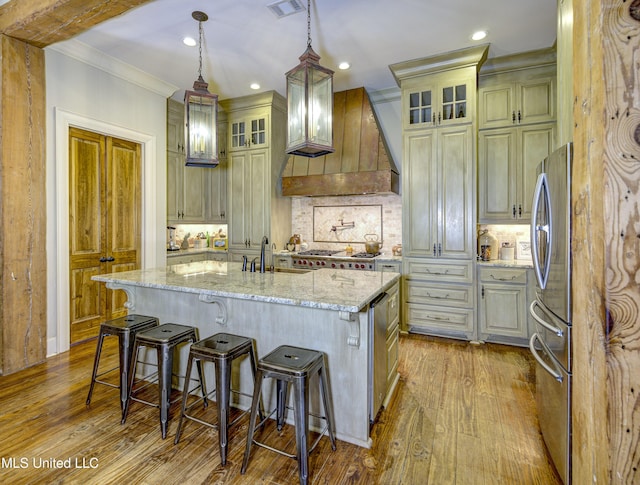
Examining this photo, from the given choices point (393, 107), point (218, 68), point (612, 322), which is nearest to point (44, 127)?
point (218, 68)

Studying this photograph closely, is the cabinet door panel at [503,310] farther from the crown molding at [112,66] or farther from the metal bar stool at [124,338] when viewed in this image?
the crown molding at [112,66]

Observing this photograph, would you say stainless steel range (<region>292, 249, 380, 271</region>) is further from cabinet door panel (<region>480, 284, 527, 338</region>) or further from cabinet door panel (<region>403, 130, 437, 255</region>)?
cabinet door panel (<region>480, 284, 527, 338</region>)

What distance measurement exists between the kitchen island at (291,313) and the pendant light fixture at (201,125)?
102 centimetres

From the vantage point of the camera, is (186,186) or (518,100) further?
(186,186)

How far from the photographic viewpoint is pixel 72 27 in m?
2.88

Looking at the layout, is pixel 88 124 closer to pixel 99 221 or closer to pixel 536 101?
pixel 99 221

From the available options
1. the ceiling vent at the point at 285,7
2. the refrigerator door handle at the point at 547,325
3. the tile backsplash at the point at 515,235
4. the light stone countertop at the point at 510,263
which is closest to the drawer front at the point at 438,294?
the light stone countertop at the point at 510,263

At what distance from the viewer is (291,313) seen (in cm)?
219

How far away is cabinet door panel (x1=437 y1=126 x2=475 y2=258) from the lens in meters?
3.81

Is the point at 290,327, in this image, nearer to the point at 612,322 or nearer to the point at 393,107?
the point at 612,322

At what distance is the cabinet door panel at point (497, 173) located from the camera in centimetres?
389

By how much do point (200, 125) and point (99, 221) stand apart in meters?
2.01

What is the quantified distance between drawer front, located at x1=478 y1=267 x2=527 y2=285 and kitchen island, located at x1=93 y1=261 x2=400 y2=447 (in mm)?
1674

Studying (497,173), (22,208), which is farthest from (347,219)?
(22,208)
